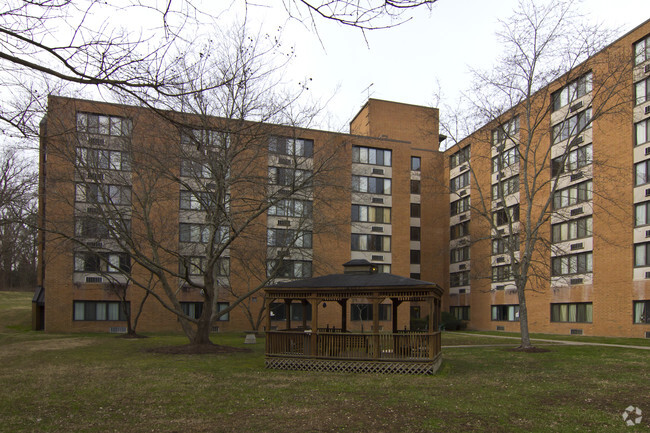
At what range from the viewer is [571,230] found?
41.6 meters

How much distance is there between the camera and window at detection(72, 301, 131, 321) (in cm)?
4265

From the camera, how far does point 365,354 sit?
18.2 metres

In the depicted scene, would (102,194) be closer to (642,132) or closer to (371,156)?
(371,156)

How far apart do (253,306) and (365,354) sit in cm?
2950

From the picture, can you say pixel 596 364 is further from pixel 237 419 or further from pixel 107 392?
pixel 107 392

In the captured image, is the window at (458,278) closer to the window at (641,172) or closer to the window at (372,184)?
the window at (372,184)

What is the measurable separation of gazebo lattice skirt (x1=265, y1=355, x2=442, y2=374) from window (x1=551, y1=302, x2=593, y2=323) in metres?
26.1

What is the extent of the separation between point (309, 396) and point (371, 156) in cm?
4110

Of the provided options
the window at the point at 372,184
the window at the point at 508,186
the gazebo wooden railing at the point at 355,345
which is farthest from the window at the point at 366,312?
the gazebo wooden railing at the point at 355,345

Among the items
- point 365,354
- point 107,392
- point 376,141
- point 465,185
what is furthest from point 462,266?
point 107,392

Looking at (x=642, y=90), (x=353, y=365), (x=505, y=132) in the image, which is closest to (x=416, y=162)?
(x=642, y=90)

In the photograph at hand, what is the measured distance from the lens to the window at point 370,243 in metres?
51.2

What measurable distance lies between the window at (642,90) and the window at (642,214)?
6.87m

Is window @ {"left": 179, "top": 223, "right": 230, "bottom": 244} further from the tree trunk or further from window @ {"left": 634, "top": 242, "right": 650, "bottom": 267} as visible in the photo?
window @ {"left": 634, "top": 242, "right": 650, "bottom": 267}
